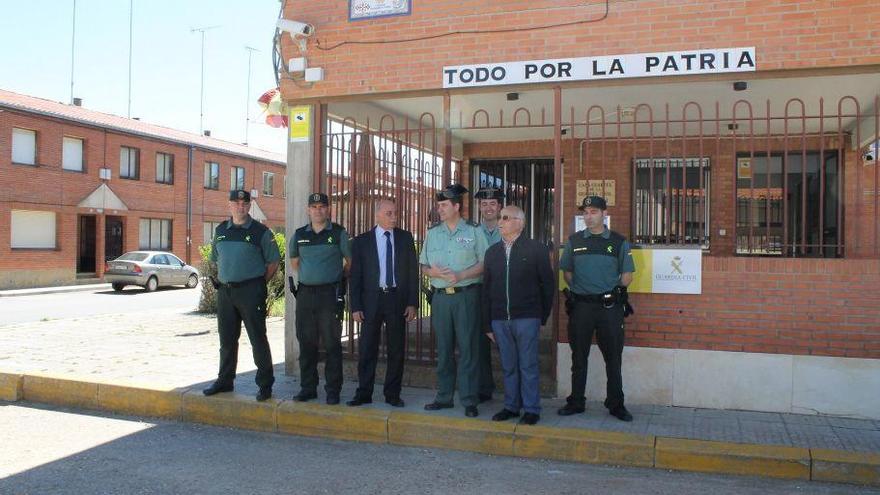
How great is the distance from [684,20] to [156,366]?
663 centimetres

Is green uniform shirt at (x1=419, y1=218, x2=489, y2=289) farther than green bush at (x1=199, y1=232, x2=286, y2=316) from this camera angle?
No

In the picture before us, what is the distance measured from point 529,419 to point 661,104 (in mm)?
4626

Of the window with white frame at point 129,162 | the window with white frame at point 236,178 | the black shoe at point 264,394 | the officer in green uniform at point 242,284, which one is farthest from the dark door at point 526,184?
the window with white frame at point 236,178

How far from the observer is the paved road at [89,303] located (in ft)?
51.6

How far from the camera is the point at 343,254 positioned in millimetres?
6426

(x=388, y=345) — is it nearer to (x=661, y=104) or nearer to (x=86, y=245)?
(x=661, y=104)

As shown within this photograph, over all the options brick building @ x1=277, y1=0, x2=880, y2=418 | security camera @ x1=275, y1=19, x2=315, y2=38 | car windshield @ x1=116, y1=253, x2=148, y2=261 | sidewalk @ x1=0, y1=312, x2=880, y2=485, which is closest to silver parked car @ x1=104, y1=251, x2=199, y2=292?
car windshield @ x1=116, y1=253, x2=148, y2=261

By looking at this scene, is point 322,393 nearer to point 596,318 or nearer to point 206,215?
point 596,318

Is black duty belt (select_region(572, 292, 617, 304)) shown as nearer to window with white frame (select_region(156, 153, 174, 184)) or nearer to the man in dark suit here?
the man in dark suit

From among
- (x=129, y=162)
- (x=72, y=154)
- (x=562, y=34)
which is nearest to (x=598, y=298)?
(x=562, y=34)

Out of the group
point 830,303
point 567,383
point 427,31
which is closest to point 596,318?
point 567,383

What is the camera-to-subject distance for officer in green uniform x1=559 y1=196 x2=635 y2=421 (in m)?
5.89

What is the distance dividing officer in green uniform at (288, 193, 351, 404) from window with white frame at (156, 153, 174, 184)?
2732cm

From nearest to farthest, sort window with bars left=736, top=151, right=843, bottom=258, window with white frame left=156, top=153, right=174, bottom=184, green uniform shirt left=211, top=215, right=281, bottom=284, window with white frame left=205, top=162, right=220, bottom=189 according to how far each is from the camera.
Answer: green uniform shirt left=211, top=215, right=281, bottom=284 < window with bars left=736, top=151, right=843, bottom=258 < window with white frame left=156, top=153, right=174, bottom=184 < window with white frame left=205, top=162, right=220, bottom=189
